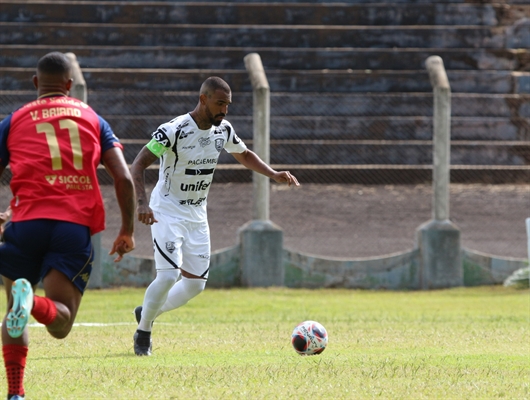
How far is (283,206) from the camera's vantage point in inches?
744

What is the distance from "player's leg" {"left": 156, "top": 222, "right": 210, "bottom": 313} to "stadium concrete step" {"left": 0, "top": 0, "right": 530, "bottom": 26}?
15500 mm

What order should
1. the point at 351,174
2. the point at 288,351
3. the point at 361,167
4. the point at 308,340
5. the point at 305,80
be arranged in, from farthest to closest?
the point at 305,80 → the point at 351,174 → the point at 361,167 → the point at 288,351 → the point at 308,340

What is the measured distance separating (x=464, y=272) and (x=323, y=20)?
9.42 metres

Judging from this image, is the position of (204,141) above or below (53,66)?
below

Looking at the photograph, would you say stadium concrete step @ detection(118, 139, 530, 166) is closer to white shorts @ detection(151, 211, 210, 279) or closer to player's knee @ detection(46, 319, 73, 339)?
white shorts @ detection(151, 211, 210, 279)

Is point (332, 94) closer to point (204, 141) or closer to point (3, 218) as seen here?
point (204, 141)

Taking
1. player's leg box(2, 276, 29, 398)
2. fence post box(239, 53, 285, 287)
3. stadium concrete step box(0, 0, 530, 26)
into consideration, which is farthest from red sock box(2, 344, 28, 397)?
stadium concrete step box(0, 0, 530, 26)

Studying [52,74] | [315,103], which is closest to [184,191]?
[52,74]

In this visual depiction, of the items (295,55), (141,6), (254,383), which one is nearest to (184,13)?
(141,6)

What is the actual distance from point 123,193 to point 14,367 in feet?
3.60

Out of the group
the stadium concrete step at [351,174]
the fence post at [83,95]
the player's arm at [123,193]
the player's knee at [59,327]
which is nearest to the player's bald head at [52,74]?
the player's arm at [123,193]

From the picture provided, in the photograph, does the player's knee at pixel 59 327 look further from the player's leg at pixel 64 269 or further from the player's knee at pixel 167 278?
the player's knee at pixel 167 278

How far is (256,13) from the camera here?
79.4 feet

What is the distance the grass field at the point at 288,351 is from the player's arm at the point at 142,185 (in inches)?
41.6
